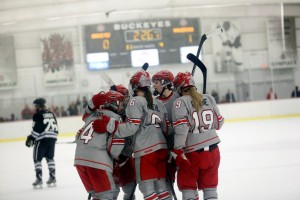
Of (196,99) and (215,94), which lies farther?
(215,94)

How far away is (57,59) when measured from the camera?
18266mm

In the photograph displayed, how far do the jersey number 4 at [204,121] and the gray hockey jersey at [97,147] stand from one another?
520 mm

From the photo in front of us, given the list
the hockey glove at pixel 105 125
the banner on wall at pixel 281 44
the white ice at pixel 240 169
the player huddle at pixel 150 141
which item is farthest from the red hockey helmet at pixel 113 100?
the banner on wall at pixel 281 44

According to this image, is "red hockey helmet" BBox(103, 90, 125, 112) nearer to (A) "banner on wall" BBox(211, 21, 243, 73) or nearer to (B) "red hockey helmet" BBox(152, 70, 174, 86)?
(B) "red hockey helmet" BBox(152, 70, 174, 86)

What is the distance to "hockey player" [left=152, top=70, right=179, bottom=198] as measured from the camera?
5047 mm

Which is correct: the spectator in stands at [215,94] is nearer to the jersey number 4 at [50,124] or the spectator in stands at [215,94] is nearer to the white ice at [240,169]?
the white ice at [240,169]

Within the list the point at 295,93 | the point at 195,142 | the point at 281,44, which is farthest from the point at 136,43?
the point at 195,142

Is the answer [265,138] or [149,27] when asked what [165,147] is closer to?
[265,138]

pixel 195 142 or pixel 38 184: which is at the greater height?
pixel 195 142

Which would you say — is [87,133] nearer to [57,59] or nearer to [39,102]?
[39,102]

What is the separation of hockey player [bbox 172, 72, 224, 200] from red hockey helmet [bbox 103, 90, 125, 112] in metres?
0.39

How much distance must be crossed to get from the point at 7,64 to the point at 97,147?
1398 centimetres

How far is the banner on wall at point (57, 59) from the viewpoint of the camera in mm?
18141

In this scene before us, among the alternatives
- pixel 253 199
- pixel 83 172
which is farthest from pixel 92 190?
pixel 253 199
